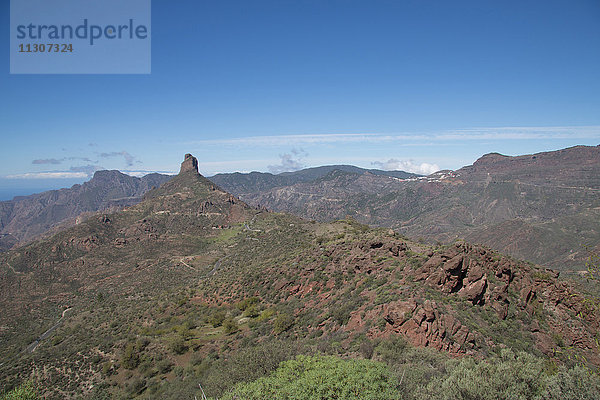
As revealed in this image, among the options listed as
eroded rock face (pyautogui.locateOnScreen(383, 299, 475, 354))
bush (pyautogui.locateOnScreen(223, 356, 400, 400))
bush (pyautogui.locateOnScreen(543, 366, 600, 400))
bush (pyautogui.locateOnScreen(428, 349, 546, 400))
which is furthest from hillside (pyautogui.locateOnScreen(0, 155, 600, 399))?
bush (pyautogui.locateOnScreen(223, 356, 400, 400))

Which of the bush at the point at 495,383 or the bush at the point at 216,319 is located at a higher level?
the bush at the point at 495,383

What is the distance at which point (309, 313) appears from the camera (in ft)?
108

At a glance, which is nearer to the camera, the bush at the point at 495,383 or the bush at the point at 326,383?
the bush at the point at 495,383

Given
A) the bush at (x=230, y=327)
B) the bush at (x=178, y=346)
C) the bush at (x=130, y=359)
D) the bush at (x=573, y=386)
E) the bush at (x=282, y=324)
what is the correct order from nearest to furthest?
the bush at (x=573, y=386)
the bush at (x=282, y=324)
the bush at (x=130, y=359)
the bush at (x=178, y=346)
the bush at (x=230, y=327)

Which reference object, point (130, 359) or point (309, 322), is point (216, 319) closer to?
point (130, 359)

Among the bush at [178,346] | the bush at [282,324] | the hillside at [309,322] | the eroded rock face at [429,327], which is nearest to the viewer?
the eroded rock face at [429,327]

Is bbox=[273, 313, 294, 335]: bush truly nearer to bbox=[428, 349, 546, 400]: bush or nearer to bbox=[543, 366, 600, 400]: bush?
bbox=[428, 349, 546, 400]: bush

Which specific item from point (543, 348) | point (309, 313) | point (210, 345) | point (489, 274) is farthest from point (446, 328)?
point (210, 345)

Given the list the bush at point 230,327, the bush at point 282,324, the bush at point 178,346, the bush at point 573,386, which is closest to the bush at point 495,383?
the bush at point 573,386

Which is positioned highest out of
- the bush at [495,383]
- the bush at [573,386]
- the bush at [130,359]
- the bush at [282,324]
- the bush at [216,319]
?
the bush at [573,386]

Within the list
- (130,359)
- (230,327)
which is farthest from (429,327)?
(130,359)

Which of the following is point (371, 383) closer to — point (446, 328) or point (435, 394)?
point (435, 394)

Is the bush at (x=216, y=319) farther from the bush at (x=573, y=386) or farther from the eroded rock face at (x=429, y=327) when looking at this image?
the bush at (x=573, y=386)

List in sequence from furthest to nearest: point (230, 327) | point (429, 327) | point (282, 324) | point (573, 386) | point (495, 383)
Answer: point (230, 327), point (282, 324), point (429, 327), point (495, 383), point (573, 386)
